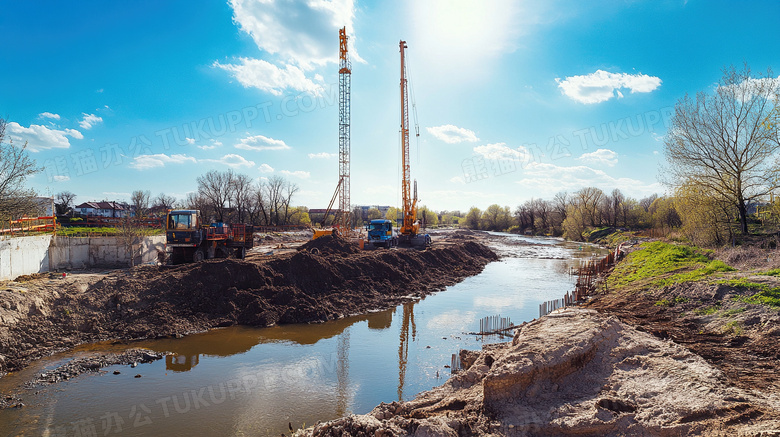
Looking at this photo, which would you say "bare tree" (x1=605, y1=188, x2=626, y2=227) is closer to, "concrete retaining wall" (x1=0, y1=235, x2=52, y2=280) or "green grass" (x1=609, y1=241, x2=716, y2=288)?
"green grass" (x1=609, y1=241, x2=716, y2=288)

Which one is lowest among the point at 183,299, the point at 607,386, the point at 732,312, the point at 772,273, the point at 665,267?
the point at 183,299

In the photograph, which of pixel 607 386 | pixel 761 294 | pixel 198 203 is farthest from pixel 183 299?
pixel 198 203

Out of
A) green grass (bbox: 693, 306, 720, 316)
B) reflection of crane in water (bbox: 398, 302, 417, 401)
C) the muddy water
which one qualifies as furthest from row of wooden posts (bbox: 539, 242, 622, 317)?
reflection of crane in water (bbox: 398, 302, 417, 401)

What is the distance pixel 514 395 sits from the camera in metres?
6.04

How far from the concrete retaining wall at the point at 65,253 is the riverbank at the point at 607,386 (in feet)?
58.5

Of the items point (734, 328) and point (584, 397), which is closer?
point (584, 397)

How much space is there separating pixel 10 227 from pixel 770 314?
29.4m

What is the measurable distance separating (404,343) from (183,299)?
926 centimetres

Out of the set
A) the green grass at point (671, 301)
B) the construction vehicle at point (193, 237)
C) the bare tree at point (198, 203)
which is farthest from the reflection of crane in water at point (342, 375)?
the bare tree at point (198, 203)

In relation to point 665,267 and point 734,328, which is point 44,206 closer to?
point 734,328

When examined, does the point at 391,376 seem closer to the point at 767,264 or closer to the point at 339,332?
the point at 339,332

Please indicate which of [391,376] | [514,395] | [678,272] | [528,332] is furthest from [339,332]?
[678,272]

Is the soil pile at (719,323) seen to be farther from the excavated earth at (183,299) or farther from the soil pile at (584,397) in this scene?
the excavated earth at (183,299)

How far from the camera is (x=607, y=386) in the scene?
19.9 ft
